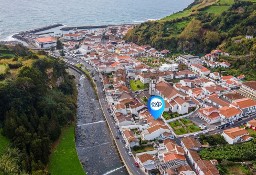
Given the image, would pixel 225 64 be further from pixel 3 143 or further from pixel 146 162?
pixel 3 143

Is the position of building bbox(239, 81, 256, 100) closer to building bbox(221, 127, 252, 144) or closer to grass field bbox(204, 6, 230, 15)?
building bbox(221, 127, 252, 144)

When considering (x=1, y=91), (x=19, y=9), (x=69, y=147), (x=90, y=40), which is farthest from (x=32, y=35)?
(x=69, y=147)

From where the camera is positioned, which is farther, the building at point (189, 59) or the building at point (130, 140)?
the building at point (189, 59)

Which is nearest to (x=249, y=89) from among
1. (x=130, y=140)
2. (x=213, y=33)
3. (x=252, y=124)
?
(x=252, y=124)

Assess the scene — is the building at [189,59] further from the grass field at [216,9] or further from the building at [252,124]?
the building at [252,124]

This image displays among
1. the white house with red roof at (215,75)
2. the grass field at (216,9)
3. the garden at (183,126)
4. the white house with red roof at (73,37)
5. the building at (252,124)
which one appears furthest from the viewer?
the white house with red roof at (73,37)

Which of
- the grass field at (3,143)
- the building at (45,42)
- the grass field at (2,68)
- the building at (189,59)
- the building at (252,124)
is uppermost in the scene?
the grass field at (2,68)

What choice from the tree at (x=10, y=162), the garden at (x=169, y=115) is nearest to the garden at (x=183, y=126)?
the garden at (x=169, y=115)
